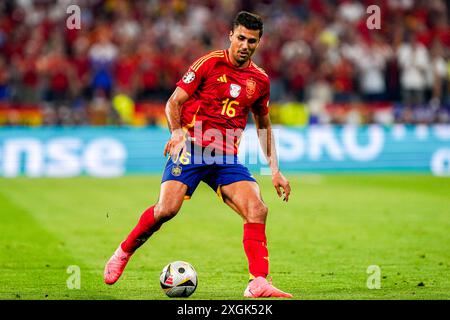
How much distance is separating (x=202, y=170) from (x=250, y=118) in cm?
1564

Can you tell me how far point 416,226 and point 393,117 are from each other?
1157 centimetres

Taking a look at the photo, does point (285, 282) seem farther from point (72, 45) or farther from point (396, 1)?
point (396, 1)

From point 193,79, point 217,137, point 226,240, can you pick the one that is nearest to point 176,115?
point 193,79

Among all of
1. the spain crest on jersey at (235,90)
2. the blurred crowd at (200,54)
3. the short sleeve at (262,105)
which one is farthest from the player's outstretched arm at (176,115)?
the blurred crowd at (200,54)

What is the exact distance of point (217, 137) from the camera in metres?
8.84

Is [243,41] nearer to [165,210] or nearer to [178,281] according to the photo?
[165,210]

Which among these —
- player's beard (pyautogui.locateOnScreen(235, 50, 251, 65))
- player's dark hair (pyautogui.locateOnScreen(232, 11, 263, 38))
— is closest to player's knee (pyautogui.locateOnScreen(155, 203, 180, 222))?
player's beard (pyautogui.locateOnScreen(235, 50, 251, 65))

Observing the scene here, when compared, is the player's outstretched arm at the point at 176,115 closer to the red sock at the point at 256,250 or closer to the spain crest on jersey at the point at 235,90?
the spain crest on jersey at the point at 235,90

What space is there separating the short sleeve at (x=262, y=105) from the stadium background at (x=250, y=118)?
14.3ft

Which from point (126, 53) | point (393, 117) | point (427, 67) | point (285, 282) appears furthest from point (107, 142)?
point (285, 282)

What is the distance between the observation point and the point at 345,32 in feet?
89.8

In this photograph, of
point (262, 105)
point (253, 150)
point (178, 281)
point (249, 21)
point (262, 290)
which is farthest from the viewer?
point (253, 150)

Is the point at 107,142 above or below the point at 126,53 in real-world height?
below

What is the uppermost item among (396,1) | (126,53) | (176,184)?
(396,1)
